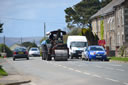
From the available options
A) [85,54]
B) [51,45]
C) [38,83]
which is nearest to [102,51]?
[85,54]

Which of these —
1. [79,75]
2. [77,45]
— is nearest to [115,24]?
[77,45]

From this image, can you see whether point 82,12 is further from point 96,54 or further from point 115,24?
point 96,54

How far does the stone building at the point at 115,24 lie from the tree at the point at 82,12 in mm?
30198

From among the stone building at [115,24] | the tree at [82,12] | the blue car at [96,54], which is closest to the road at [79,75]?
the blue car at [96,54]

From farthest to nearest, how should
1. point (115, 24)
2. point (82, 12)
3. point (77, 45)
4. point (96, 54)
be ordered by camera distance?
1. point (82, 12)
2. point (115, 24)
3. point (77, 45)
4. point (96, 54)

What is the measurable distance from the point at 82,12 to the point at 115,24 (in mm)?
47777

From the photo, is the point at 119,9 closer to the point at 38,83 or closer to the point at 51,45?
the point at 51,45

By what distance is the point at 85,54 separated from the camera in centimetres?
4625

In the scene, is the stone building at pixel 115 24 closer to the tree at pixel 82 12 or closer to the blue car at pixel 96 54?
the blue car at pixel 96 54

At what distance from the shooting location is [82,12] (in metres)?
116

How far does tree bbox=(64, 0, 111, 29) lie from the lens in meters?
114

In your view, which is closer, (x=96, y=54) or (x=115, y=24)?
(x=96, y=54)

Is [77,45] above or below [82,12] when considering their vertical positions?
below

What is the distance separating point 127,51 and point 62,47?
13998 mm
